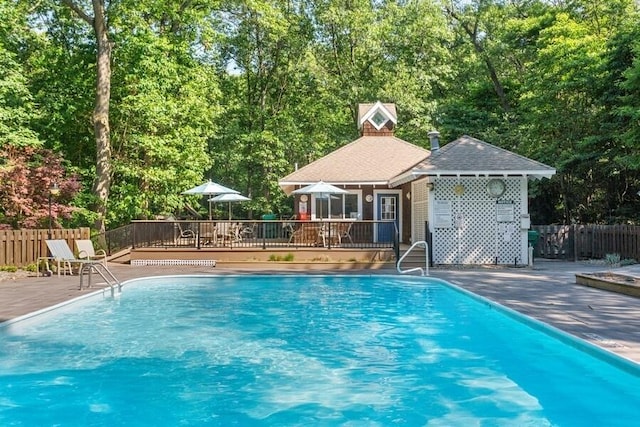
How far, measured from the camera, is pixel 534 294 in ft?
35.5

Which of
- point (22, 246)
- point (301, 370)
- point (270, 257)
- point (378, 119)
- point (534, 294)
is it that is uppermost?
point (378, 119)

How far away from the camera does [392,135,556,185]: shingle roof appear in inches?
643

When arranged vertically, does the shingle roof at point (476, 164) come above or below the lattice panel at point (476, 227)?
above

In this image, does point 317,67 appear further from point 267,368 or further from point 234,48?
point 267,368

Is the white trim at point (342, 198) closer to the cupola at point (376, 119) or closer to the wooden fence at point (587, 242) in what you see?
the cupola at point (376, 119)

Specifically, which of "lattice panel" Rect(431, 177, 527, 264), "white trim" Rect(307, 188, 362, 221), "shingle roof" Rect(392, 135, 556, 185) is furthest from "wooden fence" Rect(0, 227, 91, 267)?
"lattice panel" Rect(431, 177, 527, 264)

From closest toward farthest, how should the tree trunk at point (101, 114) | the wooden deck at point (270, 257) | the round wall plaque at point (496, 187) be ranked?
the round wall plaque at point (496, 187) → the wooden deck at point (270, 257) → the tree trunk at point (101, 114)

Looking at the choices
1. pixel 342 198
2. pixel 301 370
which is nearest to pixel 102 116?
pixel 342 198

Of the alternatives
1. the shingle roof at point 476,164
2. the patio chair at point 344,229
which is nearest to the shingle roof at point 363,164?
the patio chair at point 344,229

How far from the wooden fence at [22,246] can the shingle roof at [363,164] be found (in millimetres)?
8660

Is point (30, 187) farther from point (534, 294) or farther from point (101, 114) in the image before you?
point (534, 294)

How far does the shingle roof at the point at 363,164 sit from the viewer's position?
2150 cm

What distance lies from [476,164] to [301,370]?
11.7 m

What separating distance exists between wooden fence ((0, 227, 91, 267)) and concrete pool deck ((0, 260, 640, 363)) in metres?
1.49
